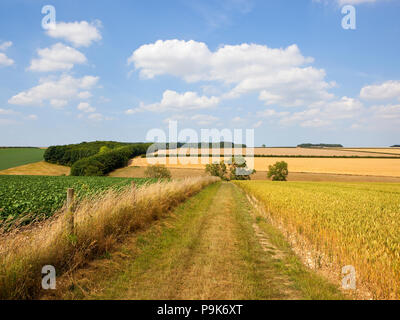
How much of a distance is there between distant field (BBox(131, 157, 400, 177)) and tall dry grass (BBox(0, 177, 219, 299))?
223 feet

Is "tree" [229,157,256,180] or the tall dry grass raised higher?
the tall dry grass

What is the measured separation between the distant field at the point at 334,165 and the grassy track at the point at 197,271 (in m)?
66.4

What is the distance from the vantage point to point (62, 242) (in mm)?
5160

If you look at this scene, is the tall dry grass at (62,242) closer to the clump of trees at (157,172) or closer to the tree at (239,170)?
the clump of trees at (157,172)

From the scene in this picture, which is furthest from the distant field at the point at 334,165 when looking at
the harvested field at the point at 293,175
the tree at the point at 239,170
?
the tree at the point at 239,170

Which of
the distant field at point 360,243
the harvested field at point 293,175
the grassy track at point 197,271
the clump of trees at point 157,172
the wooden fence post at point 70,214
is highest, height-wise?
the wooden fence post at point 70,214

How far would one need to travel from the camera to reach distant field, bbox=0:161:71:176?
6247cm

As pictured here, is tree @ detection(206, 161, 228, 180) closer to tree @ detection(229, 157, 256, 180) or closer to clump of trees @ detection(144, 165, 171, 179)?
tree @ detection(229, 157, 256, 180)

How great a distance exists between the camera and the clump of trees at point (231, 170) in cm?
7156

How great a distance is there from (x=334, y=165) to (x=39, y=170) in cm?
8824

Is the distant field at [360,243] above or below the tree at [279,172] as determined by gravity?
above

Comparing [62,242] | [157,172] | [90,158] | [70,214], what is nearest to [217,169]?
[157,172]

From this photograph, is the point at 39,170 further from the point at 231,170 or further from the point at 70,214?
the point at 70,214

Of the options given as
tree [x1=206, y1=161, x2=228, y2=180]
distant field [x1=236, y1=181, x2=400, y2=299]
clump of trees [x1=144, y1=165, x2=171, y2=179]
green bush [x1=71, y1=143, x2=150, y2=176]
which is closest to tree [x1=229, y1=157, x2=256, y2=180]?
tree [x1=206, y1=161, x2=228, y2=180]
